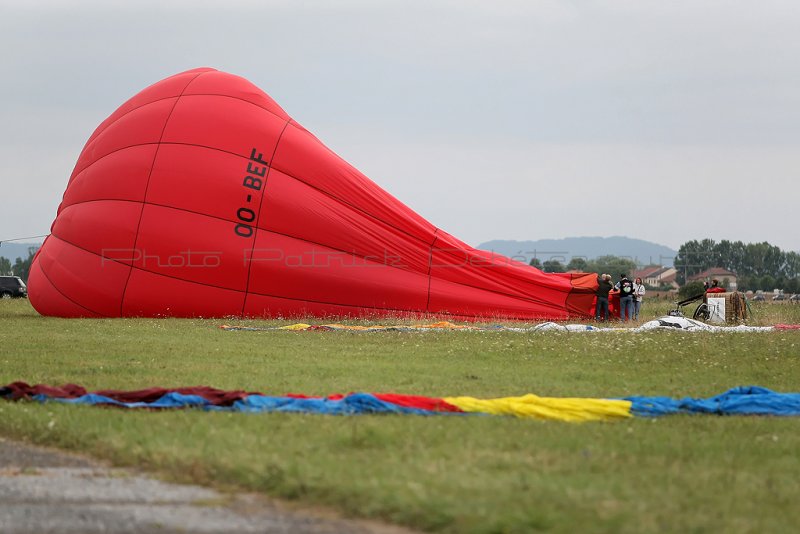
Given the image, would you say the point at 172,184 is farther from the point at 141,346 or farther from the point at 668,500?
the point at 668,500

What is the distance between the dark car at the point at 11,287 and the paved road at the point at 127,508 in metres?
47.9

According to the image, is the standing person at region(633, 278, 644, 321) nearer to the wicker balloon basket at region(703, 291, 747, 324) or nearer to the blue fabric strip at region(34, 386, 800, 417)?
the wicker balloon basket at region(703, 291, 747, 324)

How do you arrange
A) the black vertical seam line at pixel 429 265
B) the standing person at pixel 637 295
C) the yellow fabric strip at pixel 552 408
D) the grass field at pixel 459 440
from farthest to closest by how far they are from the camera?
the standing person at pixel 637 295 → the black vertical seam line at pixel 429 265 → the yellow fabric strip at pixel 552 408 → the grass field at pixel 459 440

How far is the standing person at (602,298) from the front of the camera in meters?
25.4

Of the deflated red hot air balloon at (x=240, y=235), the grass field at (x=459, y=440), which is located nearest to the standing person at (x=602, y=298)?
the deflated red hot air balloon at (x=240, y=235)

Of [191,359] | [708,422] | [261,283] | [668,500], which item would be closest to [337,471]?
[668,500]

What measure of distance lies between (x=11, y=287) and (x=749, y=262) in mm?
94687

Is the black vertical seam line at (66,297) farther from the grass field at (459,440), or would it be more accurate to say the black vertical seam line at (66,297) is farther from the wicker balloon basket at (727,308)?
the wicker balloon basket at (727,308)

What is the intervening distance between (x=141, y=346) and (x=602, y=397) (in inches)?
324

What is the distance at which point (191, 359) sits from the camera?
1455cm

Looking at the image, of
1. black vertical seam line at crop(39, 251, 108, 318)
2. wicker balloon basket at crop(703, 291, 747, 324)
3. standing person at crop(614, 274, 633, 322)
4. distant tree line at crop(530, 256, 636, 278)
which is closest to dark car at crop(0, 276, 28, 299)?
distant tree line at crop(530, 256, 636, 278)

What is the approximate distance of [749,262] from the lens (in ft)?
409

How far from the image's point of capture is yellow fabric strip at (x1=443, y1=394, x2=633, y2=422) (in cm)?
950

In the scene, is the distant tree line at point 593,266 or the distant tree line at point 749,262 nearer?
the distant tree line at point 593,266
